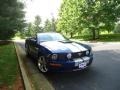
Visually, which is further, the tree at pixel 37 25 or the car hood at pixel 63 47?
the tree at pixel 37 25

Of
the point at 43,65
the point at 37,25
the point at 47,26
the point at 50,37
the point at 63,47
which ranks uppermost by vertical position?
the point at 50,37

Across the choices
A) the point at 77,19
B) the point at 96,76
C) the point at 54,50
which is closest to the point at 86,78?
the point at 96,76

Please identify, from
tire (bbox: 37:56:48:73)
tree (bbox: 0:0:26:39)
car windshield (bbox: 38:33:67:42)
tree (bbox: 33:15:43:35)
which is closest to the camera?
tire (bbox: 37:56:48:73)

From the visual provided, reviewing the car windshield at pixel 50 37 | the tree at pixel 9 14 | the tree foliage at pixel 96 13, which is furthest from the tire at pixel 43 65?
the tree foliage at pixel 96 13

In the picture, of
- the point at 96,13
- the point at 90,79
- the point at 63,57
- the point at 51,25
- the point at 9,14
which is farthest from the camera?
the point at 51,25

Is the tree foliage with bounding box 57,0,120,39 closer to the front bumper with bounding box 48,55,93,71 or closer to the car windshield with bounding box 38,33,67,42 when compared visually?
the car windshield with bounding box 38,33,67,42

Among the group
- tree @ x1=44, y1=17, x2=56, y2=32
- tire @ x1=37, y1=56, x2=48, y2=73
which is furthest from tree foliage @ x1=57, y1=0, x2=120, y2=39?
tree @ x1=44, y1=17, x2=56, y2=32

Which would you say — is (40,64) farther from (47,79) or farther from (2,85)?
(2,85)

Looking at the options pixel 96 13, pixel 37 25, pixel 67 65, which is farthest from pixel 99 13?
pixel 37 25

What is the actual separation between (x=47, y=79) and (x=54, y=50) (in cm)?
97

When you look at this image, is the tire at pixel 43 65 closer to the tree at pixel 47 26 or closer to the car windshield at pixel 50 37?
the car windshield at pixel 50 37

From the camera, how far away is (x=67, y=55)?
691cm

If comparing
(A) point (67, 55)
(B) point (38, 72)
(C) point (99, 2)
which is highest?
(C) point (99, 2)

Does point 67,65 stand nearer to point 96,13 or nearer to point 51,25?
point 96,13
